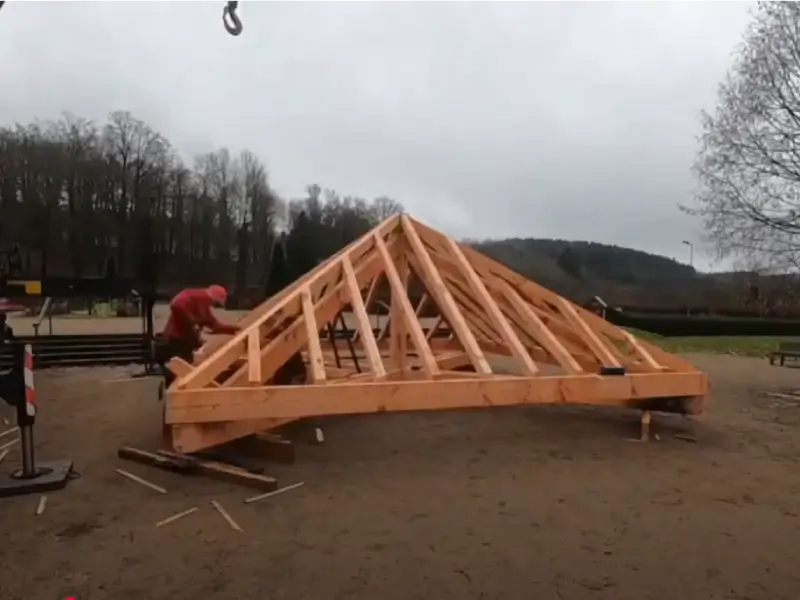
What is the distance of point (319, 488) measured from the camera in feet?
18.4

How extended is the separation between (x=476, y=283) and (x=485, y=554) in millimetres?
4285

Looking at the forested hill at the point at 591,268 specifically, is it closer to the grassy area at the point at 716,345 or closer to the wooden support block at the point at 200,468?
the grassy area at the point at 716,345

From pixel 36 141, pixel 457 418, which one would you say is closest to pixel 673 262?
pixel 36 141

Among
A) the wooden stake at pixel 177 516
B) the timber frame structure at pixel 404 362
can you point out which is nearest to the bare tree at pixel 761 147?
the timber frame structure at pixel 404 362

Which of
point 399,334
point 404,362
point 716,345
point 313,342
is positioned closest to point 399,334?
point 399,334

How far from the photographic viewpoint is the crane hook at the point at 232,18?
4.85 m

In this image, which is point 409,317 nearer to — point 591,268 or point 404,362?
point 404,362

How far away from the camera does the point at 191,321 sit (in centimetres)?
812

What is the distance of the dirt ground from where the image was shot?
3.76 m

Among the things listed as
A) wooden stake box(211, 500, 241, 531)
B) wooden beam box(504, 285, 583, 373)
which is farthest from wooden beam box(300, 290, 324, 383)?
wooden beam box(504, 285, 583, 373)

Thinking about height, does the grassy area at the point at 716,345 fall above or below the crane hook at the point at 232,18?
below

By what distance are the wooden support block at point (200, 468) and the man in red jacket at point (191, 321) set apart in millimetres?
1188

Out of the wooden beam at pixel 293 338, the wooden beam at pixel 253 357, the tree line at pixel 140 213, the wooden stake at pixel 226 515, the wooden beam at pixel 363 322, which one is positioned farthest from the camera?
the tree line at pixel 140 213

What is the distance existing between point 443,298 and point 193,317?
2915 mm
